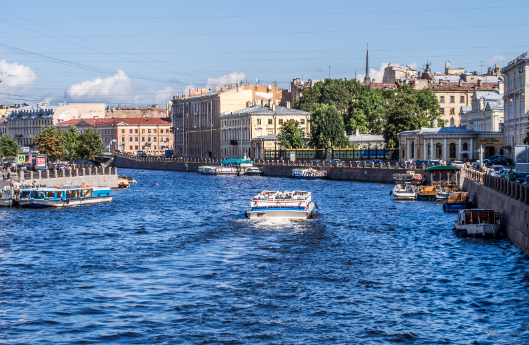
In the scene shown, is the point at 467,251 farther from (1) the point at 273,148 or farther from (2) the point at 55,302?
(1) the point at 273,148

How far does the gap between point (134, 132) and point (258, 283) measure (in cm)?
15425

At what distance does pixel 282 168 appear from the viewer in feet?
327

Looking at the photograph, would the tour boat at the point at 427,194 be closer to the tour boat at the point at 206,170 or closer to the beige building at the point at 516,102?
the beige building at the point at 516,102

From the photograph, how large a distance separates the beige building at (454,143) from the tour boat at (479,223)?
49.4 m

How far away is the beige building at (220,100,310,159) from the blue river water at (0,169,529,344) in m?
76.6

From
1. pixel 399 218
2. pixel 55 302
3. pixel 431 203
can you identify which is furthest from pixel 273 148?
pixel 55 302

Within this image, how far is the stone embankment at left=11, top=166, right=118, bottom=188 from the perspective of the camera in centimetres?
5683

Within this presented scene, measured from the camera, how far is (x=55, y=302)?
21.4 metres

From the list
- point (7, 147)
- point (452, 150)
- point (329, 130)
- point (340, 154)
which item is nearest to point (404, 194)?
point (452, 150)

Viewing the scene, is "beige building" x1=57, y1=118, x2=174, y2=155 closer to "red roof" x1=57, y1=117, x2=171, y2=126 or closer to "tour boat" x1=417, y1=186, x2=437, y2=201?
"red roof" x1=57, y1=117, x2=171, y2=126

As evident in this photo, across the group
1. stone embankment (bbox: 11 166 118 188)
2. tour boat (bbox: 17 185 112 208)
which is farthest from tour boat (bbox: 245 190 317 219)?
stone embankment (bbox: 11 166 118 188)

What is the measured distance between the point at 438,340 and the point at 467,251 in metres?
13.3

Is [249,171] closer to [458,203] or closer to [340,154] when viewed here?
[340,154]

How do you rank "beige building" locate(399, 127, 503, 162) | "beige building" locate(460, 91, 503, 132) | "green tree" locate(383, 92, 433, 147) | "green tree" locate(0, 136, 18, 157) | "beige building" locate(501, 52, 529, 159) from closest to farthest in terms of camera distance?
"beige building" locate(501, 52, 529, 159) → "beige building" locate(399, 127, 503, 162) → "beige building" locate(460, 91, 503, 132) → "green tree" locate(383, 92, 433, 147) → "green tree" locate(0, 136, 18, 157)
